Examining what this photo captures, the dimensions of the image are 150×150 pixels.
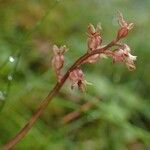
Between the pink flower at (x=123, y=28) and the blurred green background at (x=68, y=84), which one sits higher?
the blurred green background at (x=68, y=84)

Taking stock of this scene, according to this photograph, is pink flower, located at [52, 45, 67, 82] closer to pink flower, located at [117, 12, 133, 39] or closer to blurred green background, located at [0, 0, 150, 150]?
pink flower, located at [117, 12, 133, 39]

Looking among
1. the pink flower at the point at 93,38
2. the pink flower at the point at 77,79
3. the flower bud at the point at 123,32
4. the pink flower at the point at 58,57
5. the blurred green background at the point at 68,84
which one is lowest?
the pink flower at the point at 77,79

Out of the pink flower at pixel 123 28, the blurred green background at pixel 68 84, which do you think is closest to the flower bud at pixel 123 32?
the pink flower at pixel 123 28

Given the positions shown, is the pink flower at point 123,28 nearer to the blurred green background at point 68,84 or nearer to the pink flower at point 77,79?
the pink flower at point 77,79

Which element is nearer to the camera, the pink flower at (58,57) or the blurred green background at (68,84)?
the pink flower at (58,57)

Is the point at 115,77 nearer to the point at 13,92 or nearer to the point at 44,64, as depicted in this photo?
the point at 44,64

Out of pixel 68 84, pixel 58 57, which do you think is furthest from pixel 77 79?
pixel 68 84
